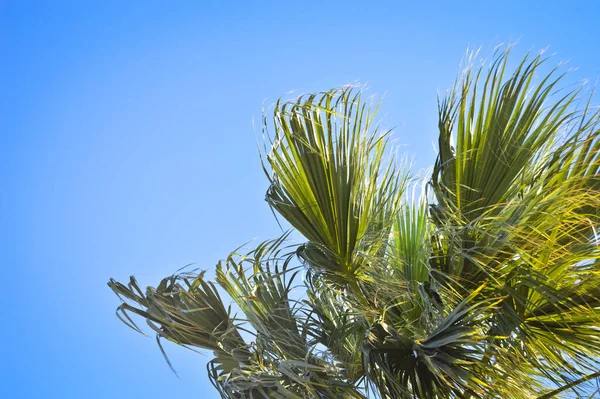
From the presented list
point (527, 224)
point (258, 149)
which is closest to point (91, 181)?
point (258, 149)

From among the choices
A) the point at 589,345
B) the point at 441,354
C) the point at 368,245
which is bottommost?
the point at 589,345

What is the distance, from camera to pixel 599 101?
2.74 m

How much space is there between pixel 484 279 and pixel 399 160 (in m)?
0.61

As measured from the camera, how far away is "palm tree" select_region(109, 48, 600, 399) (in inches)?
97.4

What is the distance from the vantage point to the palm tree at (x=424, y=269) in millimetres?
2475

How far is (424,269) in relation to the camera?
292 centimetres

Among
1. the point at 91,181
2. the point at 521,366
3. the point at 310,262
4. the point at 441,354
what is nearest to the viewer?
the point at 441,354

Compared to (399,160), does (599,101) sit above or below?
below

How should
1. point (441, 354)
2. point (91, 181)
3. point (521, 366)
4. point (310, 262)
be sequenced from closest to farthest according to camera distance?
point (441, 354), point (521, 366), point (310, 262), point (91, 181)

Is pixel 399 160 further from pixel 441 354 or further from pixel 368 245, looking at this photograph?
pixel 441 354

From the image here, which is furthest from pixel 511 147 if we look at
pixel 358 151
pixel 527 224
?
pixel 358 151

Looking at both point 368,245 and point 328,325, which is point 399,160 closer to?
point 368,245

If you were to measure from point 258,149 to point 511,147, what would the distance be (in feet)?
3.14

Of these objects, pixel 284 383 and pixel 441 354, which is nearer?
pixel 441 354
